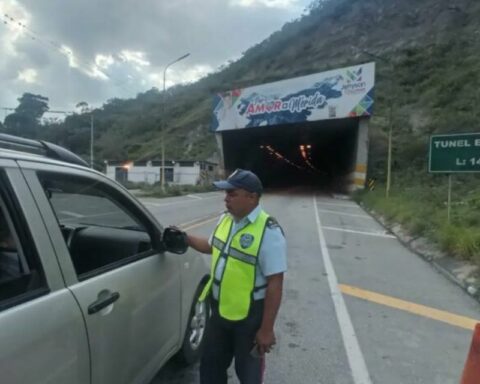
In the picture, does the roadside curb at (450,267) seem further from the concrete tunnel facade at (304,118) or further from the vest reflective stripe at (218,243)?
the concrete tunnel facade at (304,118)

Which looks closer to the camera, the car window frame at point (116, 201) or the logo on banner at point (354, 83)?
the car window frame at point (116, 201)

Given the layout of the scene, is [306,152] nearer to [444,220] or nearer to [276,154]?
[276,154]

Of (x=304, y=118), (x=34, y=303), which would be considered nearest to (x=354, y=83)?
(x=304, y=118)

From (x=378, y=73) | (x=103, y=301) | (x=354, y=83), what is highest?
(x=378, y=73)

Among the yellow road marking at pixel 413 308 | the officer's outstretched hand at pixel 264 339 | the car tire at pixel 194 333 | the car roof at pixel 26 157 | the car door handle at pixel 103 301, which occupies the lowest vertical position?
the yellow road marking at pixel 413 308

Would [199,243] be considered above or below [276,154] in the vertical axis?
below

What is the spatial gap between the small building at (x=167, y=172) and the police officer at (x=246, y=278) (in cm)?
3971

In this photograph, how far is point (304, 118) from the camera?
33781 millimetres

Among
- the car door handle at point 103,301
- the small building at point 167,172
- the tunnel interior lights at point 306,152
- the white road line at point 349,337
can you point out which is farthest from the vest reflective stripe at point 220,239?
the tunnel interior lights at point 306,152

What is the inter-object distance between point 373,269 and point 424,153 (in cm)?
2772

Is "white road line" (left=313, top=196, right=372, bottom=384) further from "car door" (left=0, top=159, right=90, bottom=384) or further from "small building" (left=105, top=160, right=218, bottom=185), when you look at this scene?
"small building" (left=105, top=160, right=218, bottom=185)

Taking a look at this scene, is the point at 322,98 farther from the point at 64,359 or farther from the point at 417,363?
the point at 64,359

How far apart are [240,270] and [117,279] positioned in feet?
2.27

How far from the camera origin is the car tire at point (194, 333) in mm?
3423
